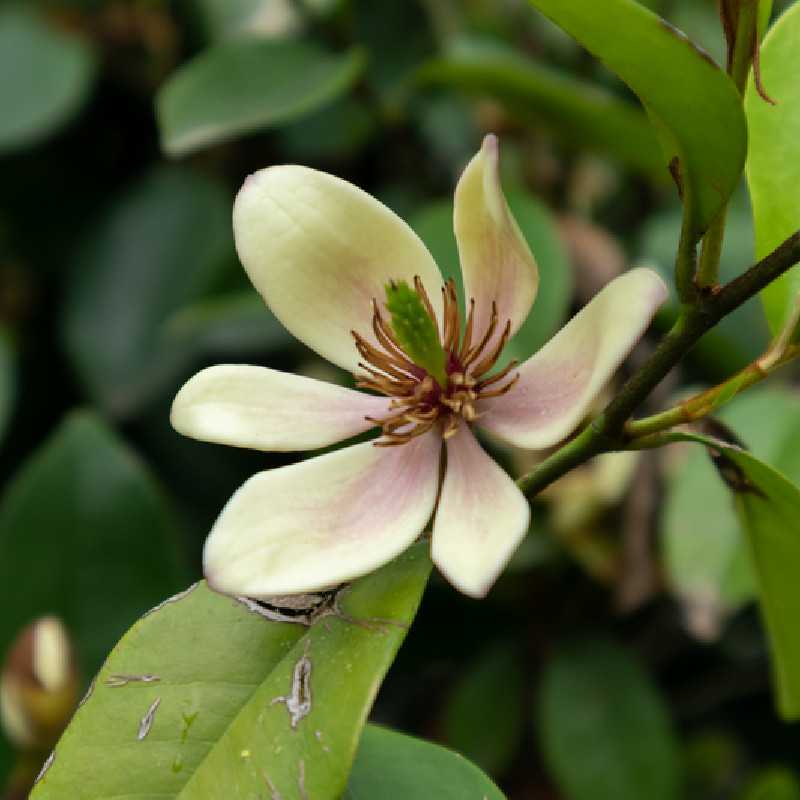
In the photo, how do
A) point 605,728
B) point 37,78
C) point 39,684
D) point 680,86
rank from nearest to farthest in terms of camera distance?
point 680,86 → point 39,684 → point 605,728 → point 37,78

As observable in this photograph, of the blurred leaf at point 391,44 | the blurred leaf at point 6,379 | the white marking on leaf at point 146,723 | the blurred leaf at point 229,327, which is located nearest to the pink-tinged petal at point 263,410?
the white marking on leaf at point 146,723

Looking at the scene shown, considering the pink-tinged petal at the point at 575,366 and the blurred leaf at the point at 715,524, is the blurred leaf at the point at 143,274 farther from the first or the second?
the pink-tinged petal at the point at 575,366

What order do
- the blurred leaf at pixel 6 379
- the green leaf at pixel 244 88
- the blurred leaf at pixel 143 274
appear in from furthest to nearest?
the blurred leaf at pixel 143 274 → the blurred leaf at pixel 6 379 → the green leaf at pixel 244 88

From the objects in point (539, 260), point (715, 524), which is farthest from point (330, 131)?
point (715, 524)

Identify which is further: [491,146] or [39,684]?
[39,684]

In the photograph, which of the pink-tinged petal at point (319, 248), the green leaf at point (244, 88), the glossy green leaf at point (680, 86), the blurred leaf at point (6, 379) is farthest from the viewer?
the blurred leaf at point (6, 379)

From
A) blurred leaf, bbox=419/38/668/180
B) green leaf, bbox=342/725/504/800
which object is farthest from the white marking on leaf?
blurred leaf, bbox=419/38/668/180

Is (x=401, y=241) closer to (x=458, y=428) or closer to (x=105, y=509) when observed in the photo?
(x=458, y=428)

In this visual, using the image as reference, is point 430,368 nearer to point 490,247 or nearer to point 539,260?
point 490,247
